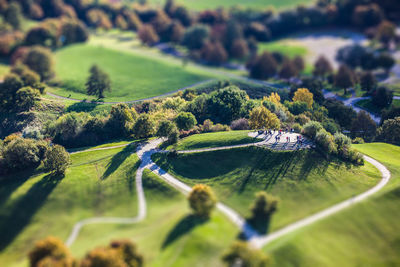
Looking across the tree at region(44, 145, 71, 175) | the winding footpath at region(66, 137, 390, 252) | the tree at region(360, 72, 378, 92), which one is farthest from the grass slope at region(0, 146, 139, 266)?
the tree at region(360, 72, 378, 92)

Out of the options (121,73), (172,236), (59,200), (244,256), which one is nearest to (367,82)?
(244,256)

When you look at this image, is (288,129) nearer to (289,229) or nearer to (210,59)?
(289,229)

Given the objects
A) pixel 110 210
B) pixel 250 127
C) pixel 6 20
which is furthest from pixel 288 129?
pixel 6 20

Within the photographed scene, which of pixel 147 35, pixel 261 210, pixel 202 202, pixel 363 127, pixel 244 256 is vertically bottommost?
pixel 244 256

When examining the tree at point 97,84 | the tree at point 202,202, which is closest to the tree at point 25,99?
the tree at point 97,84

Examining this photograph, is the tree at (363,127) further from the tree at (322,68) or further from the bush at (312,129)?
the tree at (322,68)

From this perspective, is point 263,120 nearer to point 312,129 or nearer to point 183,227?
point 312,129
